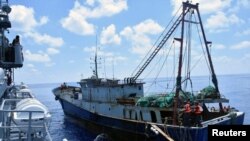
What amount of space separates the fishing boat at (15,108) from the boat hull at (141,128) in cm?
1185

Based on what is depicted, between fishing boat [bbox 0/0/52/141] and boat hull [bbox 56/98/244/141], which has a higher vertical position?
fishing boat [bbox 0/0/52/141]

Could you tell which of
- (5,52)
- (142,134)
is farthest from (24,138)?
(142,134)

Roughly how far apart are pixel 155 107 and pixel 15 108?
18.0 metres

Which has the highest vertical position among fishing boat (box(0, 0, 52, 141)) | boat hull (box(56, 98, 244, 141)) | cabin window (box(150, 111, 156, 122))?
fishing boat (box(0, 0, 52, 141))

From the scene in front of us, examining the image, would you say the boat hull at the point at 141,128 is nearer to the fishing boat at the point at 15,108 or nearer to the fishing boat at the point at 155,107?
the fishing boat at the point at 155,107

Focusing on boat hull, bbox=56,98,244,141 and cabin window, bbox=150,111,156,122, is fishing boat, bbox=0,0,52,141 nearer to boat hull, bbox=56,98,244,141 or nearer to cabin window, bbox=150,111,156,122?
boat hull, bbox=56,98,244,141

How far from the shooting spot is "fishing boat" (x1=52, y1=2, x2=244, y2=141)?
92.7ft

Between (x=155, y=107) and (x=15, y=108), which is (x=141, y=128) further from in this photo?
(x=15, y=108)

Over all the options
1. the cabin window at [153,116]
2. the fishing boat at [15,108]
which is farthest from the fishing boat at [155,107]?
the fishing boat at [15,108]

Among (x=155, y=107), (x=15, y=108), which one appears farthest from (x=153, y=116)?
(x=15, y=108)

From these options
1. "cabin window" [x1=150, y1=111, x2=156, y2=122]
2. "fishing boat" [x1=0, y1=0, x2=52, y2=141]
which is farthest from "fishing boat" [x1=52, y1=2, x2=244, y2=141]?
"fishing boat" [x1=0, y1=0, x2=52, y2=141]

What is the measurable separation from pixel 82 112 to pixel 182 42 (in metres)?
23.1

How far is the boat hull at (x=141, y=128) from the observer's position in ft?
87.3

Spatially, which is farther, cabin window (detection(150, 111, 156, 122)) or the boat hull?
cabin window (detection(150, 111, 156, 122))
